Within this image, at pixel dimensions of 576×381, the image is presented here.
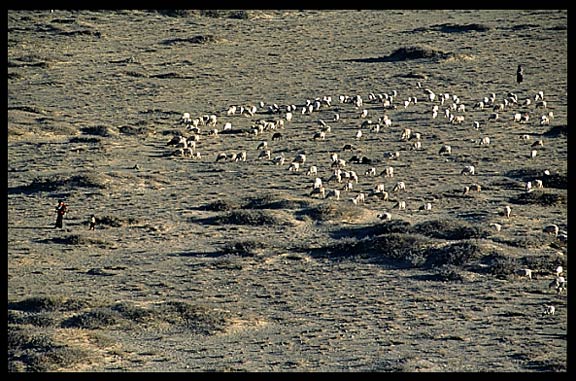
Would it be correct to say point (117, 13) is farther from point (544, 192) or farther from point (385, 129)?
point (544, 192)

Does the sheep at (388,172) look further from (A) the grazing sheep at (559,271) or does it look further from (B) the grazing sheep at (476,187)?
(A) the grazing sheep at (559,271)

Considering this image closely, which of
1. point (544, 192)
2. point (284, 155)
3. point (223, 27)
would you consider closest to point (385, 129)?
point (284, 155)

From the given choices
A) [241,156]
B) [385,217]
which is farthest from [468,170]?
[241,156]

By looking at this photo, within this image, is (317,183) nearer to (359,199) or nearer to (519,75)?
(359,199)

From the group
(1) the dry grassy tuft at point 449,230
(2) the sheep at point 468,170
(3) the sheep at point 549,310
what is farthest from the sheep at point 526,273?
(2) the sheep at point 468,170

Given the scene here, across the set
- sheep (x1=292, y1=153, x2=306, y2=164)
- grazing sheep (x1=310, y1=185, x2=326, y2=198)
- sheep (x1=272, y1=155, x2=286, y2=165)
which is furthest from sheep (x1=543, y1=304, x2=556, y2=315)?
sheep (x1=272, y1=155, x2=286, y2=165)
